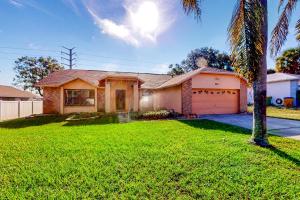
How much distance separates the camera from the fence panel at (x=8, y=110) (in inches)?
632

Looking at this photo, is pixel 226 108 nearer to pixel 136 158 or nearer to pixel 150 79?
pixel 150 79

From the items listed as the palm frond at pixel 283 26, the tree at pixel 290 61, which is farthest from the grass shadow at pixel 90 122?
the tree at pixel 290 61

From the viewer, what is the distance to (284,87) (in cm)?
2797

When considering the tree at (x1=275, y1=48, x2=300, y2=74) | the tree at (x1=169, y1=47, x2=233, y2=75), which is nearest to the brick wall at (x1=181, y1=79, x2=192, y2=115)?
the tree at (x1=169, y1=47, x2=233, y2=75)

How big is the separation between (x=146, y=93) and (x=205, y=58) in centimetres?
2672

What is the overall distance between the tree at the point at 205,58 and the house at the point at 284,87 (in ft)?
48.5

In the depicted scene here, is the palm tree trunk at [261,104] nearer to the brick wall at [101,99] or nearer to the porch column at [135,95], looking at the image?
the porch column at [135,95]

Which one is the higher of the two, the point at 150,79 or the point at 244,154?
the point at 150,79

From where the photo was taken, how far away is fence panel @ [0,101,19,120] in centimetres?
1605

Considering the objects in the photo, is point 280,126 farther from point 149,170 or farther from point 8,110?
point 8,110

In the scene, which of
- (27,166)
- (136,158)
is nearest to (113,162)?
(136,158)

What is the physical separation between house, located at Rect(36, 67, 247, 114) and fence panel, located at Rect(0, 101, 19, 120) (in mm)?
2447

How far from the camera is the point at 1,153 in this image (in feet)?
20.9

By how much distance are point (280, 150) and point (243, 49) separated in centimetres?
383
